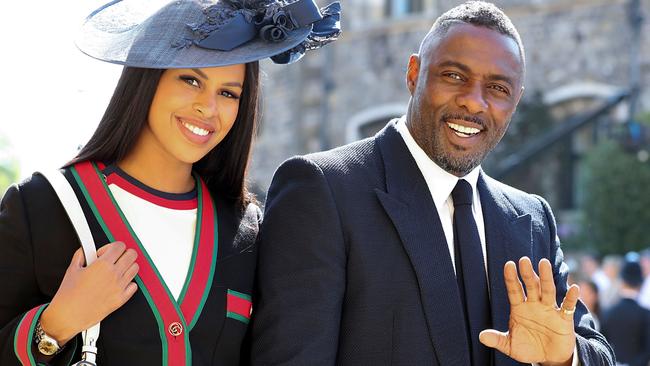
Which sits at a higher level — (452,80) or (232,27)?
(232,27)

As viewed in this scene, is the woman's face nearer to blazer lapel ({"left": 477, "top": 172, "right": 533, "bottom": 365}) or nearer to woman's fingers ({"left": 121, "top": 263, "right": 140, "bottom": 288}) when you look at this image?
woman's fingers ({"left": 121, "top": 263, "right": 140, "bottom": 288})

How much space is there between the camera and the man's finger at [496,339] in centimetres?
319

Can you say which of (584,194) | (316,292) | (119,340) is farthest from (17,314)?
(584,194)

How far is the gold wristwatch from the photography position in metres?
3.01

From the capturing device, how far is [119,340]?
313 centimetres

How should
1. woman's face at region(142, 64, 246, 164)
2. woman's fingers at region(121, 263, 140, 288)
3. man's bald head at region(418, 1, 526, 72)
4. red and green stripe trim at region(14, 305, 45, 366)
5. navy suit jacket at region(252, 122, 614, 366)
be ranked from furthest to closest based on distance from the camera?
man's bald head at region(418, 1, 526, 72)
woman's face at region(142, 64, 246, 164)
navy suit jacket at region(252, 122, 614, 366)
woman's fingers at region(121, 263, 140, 288)
red and green stripe trim at region(14, 305, 45, 366)

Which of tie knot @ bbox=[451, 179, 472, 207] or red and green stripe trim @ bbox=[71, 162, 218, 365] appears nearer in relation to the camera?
red and green stripe trim @ bbox=[71, 162, 218, 365]

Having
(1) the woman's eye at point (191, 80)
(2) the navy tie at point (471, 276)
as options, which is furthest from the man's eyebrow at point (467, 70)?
(1) the woman's eye at point (191, 80)

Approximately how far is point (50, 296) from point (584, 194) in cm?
1163

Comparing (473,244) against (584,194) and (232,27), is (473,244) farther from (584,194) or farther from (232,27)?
(584,194)

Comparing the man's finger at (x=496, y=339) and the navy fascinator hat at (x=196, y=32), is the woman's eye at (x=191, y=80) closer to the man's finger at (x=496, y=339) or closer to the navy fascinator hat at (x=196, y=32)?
the navy fascinator hat at (x=196, y=32)

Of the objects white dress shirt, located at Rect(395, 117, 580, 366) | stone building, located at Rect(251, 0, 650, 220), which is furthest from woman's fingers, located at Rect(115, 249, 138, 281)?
stone building, located at Rect(251, 0, 650, 220)

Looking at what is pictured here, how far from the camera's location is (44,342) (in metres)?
3.01

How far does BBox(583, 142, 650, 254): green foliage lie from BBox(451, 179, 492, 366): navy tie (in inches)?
406
